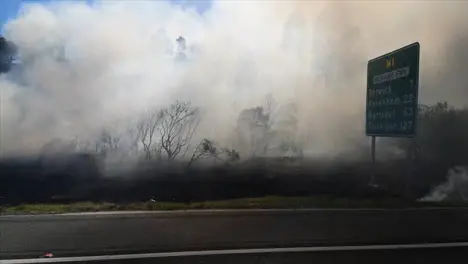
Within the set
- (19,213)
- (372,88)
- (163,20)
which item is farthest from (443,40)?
(19,213)

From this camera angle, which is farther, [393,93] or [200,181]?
[393,93]

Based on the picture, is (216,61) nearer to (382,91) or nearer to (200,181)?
(200,181)

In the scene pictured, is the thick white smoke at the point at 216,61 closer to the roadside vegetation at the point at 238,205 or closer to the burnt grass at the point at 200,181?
the burnt grass at the point at 200,181

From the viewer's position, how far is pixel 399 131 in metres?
3.69

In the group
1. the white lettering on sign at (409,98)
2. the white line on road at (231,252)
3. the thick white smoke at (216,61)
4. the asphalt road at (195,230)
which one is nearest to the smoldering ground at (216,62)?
the thick white smoke at (216,61)

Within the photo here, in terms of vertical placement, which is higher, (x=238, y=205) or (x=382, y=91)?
(x=382, y=91)

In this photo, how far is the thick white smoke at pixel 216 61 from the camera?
3.25m

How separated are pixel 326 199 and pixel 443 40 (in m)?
1.38

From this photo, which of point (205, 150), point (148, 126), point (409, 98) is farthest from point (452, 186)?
point (148, 126)

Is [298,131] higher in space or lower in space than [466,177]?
higher

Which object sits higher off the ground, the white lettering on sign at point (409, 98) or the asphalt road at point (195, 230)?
the white lettering on sign at point (409, 98)

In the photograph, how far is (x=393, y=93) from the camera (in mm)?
3631

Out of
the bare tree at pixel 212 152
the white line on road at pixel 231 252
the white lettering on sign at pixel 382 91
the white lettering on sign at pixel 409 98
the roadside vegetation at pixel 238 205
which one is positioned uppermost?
the white lettering on sign at pixel 382 91

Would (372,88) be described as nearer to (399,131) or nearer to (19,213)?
(399,131)
